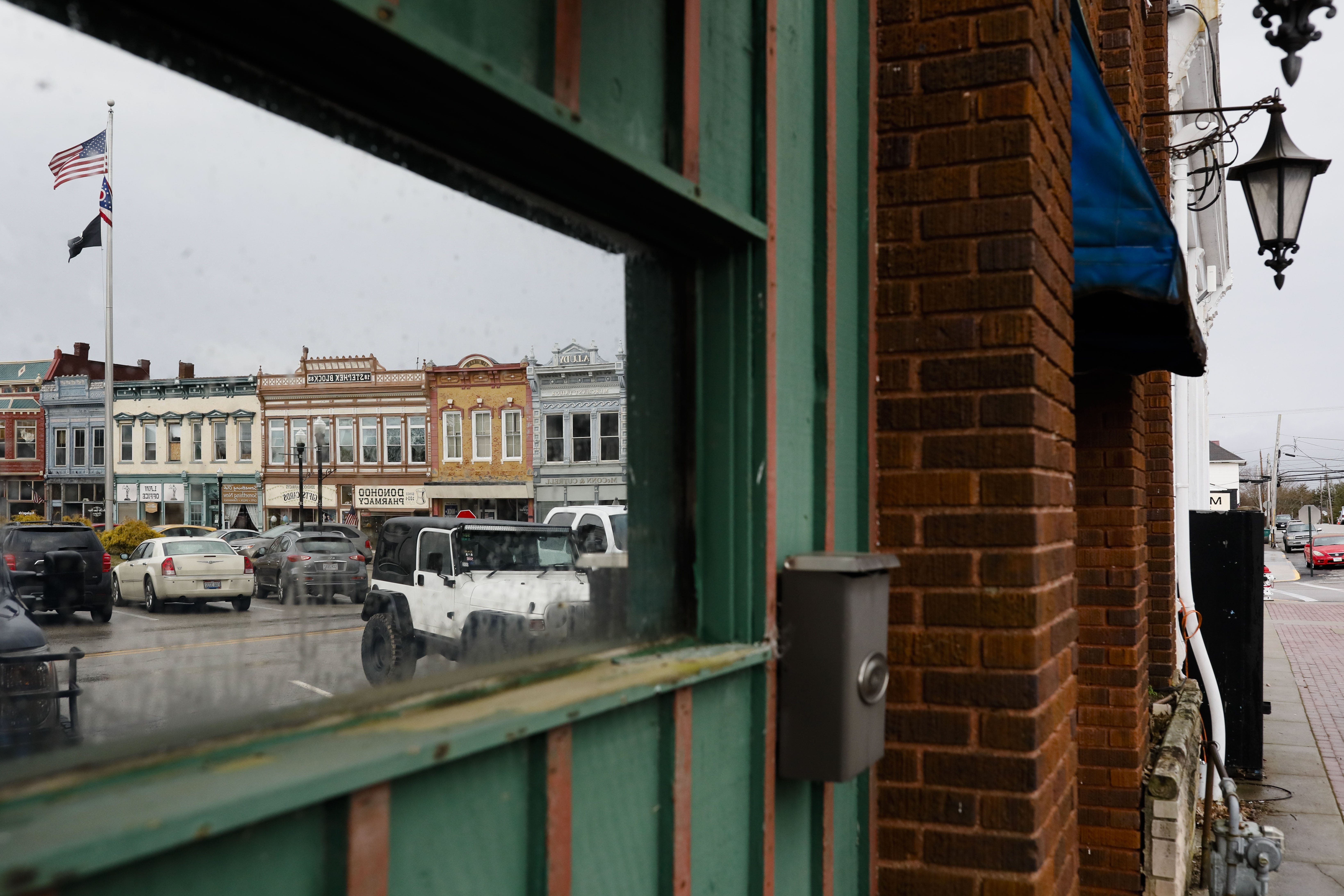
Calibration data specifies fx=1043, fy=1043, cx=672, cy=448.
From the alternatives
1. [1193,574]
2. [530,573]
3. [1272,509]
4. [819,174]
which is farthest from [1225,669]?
[1272,509]

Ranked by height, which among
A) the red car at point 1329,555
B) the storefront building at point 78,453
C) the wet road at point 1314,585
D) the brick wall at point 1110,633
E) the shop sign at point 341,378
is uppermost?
the shop sign at point 341,378

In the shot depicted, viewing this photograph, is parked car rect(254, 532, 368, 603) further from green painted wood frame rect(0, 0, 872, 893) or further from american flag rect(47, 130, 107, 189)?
american flag rect(47, 130, 107, 189)

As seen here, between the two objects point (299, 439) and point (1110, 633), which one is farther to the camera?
point (1110, 633)

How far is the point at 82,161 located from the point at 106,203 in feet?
0.15

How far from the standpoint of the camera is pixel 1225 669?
28.0 ft

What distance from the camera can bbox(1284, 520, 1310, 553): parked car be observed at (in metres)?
54.4

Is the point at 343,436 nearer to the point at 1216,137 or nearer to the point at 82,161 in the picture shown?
the point at 82,161

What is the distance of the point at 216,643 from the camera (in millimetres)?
1184

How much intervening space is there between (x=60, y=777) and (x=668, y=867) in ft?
3.91

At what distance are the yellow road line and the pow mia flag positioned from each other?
400 millimetres

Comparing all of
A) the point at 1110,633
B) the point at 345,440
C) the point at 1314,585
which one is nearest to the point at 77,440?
the point at 345,440

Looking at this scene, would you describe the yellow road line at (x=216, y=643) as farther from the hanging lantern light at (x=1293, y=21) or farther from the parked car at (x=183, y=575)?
the hanging lantern light at (x=1293, y=21)

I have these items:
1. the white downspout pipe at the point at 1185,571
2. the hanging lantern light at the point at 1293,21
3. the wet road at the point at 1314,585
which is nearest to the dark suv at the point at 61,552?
the hanging lantern light at the point at 1293,21

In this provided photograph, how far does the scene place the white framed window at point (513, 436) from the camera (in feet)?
5.19
